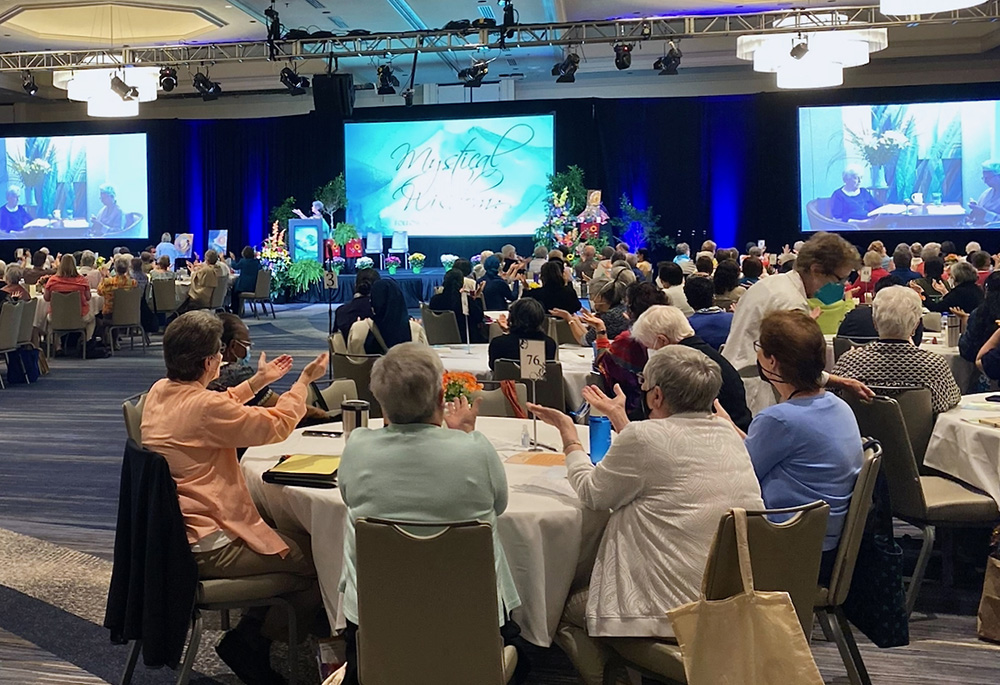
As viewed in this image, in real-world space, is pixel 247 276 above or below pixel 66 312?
above

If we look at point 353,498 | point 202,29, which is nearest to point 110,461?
point 353,498

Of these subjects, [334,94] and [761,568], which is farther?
[334,94]

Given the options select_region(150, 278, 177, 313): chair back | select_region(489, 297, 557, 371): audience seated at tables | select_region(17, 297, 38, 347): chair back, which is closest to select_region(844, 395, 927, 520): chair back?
select_region(489, 297, 557, 371): audience seated at tables

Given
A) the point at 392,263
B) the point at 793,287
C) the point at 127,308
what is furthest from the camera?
the point at 392,263

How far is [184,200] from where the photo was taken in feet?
70.9

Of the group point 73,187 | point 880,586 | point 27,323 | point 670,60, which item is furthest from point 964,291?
point 73,187

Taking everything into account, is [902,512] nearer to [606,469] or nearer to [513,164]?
[606,469]

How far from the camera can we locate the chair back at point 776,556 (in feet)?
7.74

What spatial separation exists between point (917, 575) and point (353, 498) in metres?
2.44

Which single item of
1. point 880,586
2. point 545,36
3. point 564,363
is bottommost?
point 880,586

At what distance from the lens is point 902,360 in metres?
4.40

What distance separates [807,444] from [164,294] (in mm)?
11701

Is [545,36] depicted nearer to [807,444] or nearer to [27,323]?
[27,323]

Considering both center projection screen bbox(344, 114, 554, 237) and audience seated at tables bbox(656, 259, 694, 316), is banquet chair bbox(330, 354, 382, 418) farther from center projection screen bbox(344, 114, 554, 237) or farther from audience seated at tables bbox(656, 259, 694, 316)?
center projection screen bbox(344, 114, 554, 237)
